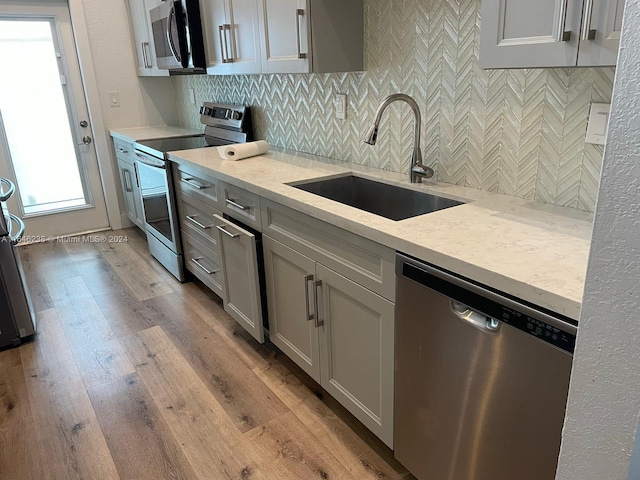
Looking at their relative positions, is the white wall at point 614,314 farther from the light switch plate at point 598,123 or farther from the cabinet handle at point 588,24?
the light switch plate at point 598,123

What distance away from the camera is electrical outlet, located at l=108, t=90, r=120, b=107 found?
13.6 ft

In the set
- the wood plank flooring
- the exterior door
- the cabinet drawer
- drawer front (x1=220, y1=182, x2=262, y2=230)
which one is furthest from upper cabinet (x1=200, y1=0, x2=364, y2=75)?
the exterior door

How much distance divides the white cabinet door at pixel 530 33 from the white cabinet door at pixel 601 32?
2 centimetres

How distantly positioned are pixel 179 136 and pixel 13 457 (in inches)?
97.9

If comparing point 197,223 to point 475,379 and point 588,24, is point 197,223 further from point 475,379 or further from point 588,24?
point 588,24

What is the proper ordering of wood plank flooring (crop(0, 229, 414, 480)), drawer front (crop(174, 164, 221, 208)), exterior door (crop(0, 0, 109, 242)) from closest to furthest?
wood plank flooring (crop(0, 229, 414, 480)) → drawer front (crop(174, 164, 221, 208)) → exterior door (crop(0, 0, 109, 242))

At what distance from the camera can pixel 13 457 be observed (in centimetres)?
180

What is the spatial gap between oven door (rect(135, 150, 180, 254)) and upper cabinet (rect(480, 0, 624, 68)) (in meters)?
2.22

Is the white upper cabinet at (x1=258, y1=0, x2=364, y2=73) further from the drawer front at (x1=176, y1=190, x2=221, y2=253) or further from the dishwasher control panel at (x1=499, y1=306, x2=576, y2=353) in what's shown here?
the dishwasher control panel at (x1=499, y1=306, x2=576, y2=353)

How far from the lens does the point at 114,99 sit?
13.7ft

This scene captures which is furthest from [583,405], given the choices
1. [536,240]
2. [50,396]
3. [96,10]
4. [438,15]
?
[96,10]

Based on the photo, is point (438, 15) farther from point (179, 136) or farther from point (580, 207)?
point (179, 136)

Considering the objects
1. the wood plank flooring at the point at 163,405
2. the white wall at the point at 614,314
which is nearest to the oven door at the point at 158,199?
the wood plank flooring at the point at 163,405

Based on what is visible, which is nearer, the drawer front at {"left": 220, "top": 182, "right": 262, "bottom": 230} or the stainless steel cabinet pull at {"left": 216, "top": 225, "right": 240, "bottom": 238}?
the drawer front at {"left": 220, "top": 182, "right": 262, "bottom": 230}
